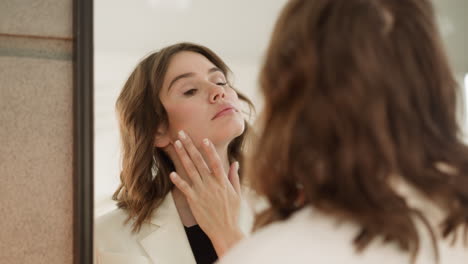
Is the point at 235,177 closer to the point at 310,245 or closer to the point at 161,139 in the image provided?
the point at 161,139

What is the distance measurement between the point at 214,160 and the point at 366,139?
1.79 ft

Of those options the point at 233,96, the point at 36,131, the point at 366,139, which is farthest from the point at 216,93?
the point at 366,139

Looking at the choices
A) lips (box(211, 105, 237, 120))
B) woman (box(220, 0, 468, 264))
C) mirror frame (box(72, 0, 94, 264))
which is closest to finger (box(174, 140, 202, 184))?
lips (box(211, 105, 237, 120))

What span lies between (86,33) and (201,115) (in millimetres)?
339

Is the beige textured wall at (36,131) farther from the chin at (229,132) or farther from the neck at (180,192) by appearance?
the chin at (229,132)

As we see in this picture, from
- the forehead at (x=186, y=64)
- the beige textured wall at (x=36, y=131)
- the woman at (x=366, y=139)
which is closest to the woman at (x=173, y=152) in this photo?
the forehead at (x=186, y=64)

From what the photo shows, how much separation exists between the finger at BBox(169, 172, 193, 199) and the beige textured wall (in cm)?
28

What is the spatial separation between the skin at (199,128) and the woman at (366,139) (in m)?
0.46

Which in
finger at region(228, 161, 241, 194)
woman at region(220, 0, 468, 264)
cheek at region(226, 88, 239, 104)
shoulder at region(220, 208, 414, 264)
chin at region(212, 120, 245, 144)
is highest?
woman at region(220, 0, 468, 264)

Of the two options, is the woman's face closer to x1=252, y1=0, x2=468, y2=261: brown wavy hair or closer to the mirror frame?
the mirror frame

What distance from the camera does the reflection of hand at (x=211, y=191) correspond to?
100 cm

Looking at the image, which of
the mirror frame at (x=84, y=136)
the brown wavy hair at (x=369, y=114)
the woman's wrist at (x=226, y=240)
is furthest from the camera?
the mirror frame at (x=84, y=136)

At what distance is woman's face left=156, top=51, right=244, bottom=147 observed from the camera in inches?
41.4

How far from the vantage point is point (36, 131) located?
1.13 metres
